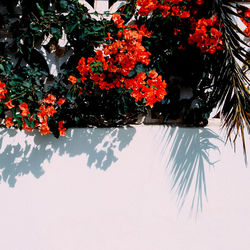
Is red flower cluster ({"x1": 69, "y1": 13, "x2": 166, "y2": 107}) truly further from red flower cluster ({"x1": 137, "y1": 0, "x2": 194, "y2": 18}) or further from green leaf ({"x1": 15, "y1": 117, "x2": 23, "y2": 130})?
green leaf ({"x1": 15, "y1": 117, "x2": 23, "y2": 130})

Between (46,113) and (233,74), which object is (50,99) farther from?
(233,74)

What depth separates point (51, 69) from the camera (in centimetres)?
245

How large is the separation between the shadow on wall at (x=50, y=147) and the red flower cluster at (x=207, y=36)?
911mm

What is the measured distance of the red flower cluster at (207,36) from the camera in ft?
7.19

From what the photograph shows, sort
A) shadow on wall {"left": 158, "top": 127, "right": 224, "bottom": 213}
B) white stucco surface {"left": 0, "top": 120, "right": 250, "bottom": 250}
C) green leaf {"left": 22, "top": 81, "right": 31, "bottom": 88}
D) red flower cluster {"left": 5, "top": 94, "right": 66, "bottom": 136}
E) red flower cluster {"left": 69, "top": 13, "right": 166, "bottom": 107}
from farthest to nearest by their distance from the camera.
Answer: shadow on wall {"left": 158, "top": 127, "right": 224, "bottom": 213} < white stucco surface {"left": 0, "top": 120, "right": 250, "bottom": 250} < green leaf {"left": 22, "top": 81, "right": 31, "bottom": 88} < red flower cluster {"left": 5, "top": 94, "right": 66, "bottom": 136} < red flower cluster {"left": 69, "top": 13, "right": 166, "bottom": 107}

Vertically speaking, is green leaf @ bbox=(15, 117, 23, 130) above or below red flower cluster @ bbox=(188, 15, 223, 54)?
below

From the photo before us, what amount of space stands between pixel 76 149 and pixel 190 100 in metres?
1.15

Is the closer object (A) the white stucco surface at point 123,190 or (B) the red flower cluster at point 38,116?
(B) the red flower cluster at point 38,116

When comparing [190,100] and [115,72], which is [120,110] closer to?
[115,72]

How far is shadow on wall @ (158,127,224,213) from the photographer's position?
253cm

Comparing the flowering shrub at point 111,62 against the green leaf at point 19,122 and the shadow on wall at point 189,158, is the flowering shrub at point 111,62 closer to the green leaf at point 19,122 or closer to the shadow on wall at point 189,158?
the green leaf at point 19,122

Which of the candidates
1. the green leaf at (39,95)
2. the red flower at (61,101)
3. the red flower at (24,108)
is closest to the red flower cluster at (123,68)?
the red flower at (61,101)

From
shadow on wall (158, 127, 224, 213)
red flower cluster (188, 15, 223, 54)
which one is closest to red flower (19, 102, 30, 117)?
shadow on wall (158, 127, 224, 213)

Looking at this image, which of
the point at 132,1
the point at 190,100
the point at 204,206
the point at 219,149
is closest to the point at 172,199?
the point at 204,206
